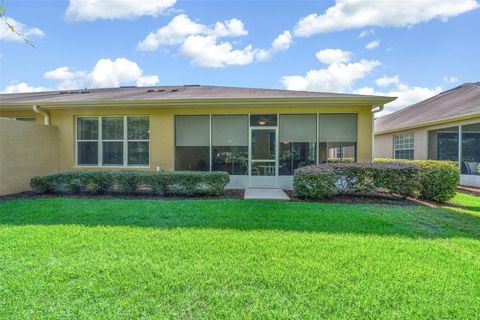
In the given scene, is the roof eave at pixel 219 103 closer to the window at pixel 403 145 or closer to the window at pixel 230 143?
the window at pixel 230 143

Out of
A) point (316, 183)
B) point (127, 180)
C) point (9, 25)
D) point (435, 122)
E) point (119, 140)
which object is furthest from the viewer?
point (435, 122)

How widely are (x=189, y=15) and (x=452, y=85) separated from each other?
1959 centimetres

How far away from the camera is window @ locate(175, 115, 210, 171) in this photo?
1013 centimetres

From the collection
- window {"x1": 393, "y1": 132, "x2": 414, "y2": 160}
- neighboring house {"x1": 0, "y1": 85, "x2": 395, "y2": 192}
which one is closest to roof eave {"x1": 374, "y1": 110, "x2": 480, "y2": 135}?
window {"x1": 393, "y1": 132, "x2": 414, "y2": 160}

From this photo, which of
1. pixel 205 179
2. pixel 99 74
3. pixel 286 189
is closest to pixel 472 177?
pixel 286 189

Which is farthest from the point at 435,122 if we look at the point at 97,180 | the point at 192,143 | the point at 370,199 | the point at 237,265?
the point at 97,180

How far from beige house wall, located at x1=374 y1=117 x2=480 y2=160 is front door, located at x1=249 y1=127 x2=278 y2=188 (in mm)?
8541

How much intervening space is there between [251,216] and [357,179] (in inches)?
155

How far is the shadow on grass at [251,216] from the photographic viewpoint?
205 inches

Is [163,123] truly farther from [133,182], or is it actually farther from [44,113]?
[44,113]

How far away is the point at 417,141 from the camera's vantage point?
14734 mm

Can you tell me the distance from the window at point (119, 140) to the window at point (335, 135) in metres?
6.47

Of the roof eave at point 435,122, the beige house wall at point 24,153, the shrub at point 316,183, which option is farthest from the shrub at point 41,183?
the roof eave at point 435,122

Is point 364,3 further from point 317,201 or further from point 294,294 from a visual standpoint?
point 294,294
